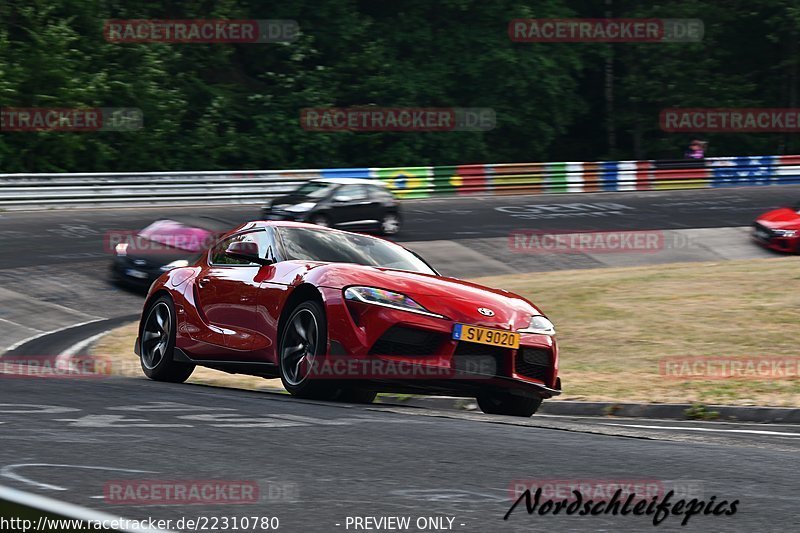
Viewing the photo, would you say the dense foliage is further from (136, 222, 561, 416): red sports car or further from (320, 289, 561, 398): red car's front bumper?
(320, 289, 561, 398): red car's front bumper

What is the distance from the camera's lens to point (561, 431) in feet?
25.2

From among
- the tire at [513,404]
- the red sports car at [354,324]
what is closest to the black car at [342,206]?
the red sports car at [354,324]

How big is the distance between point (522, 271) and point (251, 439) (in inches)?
772

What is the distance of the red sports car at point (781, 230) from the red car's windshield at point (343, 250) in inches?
720

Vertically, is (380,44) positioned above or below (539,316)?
above

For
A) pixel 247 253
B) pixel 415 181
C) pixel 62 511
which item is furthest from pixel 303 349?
pixel 415 181

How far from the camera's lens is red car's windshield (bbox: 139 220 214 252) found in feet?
72.1

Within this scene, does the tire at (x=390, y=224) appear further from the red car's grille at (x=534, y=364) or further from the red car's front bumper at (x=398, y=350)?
the red car's front bumper at (x=398, y=350)

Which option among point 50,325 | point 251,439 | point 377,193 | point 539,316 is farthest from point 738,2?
point 251,439

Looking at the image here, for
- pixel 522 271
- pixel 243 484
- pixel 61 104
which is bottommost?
pixel 522 271

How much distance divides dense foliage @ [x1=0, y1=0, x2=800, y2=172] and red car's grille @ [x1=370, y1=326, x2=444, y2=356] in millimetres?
29432

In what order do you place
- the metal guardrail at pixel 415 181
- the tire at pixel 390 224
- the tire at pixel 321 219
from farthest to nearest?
the metal guardrail at pixel 415 181 → the tire at pixel 390 224 → the tire at pixel 321 219

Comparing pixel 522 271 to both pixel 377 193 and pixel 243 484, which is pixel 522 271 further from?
pixel 243 484

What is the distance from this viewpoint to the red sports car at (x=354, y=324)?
339 inches
